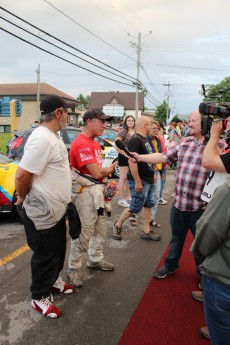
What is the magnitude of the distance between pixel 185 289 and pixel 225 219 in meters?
2.33

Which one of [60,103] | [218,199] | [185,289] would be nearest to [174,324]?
[185,289]

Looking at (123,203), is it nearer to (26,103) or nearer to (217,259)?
(217,259)

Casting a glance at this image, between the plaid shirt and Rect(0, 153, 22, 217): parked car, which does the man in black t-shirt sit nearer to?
the plaid shirt

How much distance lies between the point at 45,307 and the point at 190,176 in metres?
1.86

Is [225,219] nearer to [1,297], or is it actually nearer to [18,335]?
[18,335]

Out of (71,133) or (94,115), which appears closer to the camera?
Answer: (94,115)

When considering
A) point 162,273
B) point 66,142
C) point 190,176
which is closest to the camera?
point 190,176

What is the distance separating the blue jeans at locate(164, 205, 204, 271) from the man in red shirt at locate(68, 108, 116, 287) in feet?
2.58

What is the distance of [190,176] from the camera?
10.5 feet

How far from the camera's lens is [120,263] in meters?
4.08

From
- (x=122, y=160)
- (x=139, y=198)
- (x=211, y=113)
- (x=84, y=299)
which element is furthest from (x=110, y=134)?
(x=211, y=113)

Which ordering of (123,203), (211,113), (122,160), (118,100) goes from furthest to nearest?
(118,100)
(123,203)
(122,160)
(211,113)

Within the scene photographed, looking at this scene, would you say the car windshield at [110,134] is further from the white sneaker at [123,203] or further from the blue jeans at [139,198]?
the blue jeans at [139,198]

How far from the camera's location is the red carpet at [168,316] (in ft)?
8.86
